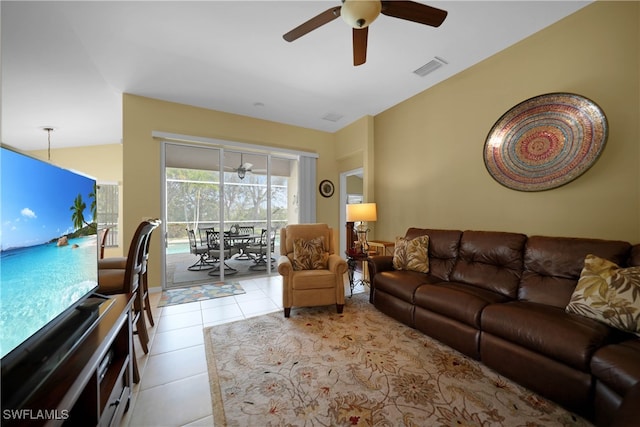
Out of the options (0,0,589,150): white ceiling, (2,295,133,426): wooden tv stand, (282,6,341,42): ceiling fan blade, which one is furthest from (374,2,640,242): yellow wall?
(2,295,133,426): wooden tv stand

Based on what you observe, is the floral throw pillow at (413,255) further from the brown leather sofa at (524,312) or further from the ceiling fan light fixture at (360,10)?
the ceiling fan light fixture at (360,10)

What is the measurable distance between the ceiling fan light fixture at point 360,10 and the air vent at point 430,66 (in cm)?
157

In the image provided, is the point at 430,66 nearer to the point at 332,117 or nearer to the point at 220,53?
the point at 332,117

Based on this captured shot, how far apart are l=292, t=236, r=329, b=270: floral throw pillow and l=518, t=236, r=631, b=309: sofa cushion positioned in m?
2.00

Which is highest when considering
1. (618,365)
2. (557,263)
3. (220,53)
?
(220,53)

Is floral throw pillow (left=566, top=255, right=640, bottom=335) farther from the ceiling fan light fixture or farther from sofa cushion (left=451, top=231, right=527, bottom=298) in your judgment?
the ceiling fan light fixture

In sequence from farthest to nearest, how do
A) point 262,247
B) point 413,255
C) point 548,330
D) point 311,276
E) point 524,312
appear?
point 262,247 → point 413,255 → point 311,276 → point 524,312 → point 548,330

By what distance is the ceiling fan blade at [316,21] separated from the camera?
5.63 feet

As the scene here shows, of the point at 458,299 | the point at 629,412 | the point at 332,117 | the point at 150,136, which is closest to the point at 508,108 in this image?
the point at 458,299

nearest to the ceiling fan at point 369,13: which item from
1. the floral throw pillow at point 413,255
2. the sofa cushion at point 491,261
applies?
the sofa cushion at point 491,261

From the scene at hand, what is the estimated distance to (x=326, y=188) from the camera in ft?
17.1

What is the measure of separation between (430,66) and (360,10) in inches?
69.7

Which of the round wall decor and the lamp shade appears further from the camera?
the round wall decor

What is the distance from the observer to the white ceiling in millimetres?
2100
